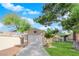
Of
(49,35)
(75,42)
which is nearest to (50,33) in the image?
(49,35)

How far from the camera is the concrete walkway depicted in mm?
2043

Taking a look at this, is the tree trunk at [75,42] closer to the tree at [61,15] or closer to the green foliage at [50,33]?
the tree at [61,15]

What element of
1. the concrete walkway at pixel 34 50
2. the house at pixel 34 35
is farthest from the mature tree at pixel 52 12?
the concrete walkway at pixel 34 50

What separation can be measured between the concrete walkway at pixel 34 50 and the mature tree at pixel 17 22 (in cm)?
18

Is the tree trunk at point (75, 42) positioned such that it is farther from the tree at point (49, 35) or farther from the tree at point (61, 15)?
the tree at point (49, 35)

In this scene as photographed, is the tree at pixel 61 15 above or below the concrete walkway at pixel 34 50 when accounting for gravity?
above

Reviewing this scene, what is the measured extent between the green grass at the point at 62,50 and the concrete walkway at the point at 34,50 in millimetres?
67

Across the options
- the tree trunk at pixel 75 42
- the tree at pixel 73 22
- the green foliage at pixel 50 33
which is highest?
the tree at pixel 73 22

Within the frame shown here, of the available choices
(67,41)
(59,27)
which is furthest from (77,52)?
(59,27)

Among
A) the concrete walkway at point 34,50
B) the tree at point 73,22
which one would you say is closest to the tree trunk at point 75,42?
the tree at point 73,22

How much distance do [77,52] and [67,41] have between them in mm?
146

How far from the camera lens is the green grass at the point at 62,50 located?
204 cm

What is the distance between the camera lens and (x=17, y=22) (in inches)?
81.4

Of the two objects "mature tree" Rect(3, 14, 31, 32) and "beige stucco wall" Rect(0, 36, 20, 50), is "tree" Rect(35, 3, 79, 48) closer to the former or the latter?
"mature tree" Rect(3, 14, 31, 32)
